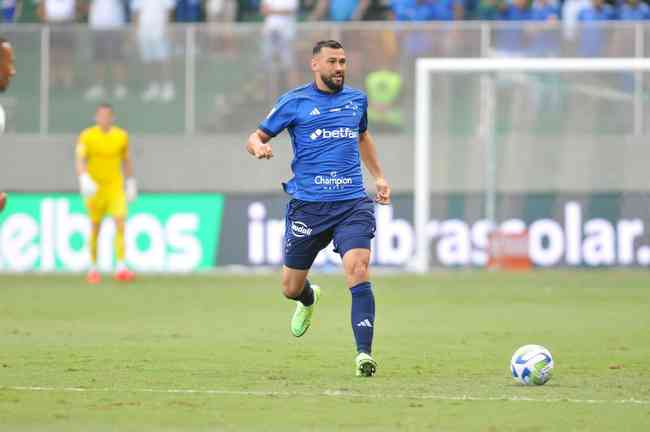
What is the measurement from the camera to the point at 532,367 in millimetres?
10008

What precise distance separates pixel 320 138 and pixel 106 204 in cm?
1123

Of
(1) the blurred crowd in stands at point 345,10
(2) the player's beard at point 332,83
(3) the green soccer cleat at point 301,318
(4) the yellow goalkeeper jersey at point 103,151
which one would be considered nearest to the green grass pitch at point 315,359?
A: (3) the green soccer cleat at point 301,318

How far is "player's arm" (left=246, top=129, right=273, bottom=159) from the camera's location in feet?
35.5

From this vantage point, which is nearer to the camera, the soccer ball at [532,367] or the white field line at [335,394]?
the white field line at [335,394]

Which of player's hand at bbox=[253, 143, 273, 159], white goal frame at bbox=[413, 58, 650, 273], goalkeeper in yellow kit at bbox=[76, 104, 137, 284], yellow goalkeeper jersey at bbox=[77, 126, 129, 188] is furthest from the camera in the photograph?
white goal frame at bbox=[413, 58, 650, 273]

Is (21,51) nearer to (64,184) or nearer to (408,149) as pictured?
(64,184)

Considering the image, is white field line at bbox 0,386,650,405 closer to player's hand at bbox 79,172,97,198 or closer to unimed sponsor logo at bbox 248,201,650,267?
player's hand at bbox 79,172,97,198

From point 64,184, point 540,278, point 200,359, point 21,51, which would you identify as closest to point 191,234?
point 64,184

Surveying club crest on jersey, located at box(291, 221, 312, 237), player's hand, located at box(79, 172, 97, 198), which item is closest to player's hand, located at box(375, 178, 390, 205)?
club crest on jersey, located at box(291, 221, 312, 237)

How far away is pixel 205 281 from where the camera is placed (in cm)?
2255

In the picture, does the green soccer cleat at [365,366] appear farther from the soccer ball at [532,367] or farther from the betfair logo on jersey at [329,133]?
the betfair logo on jersey at [329,133]

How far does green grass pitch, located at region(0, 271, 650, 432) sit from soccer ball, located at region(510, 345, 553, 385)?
0.18m

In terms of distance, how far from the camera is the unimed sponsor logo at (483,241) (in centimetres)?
2380

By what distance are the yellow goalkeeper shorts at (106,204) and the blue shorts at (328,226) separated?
1074 cm
